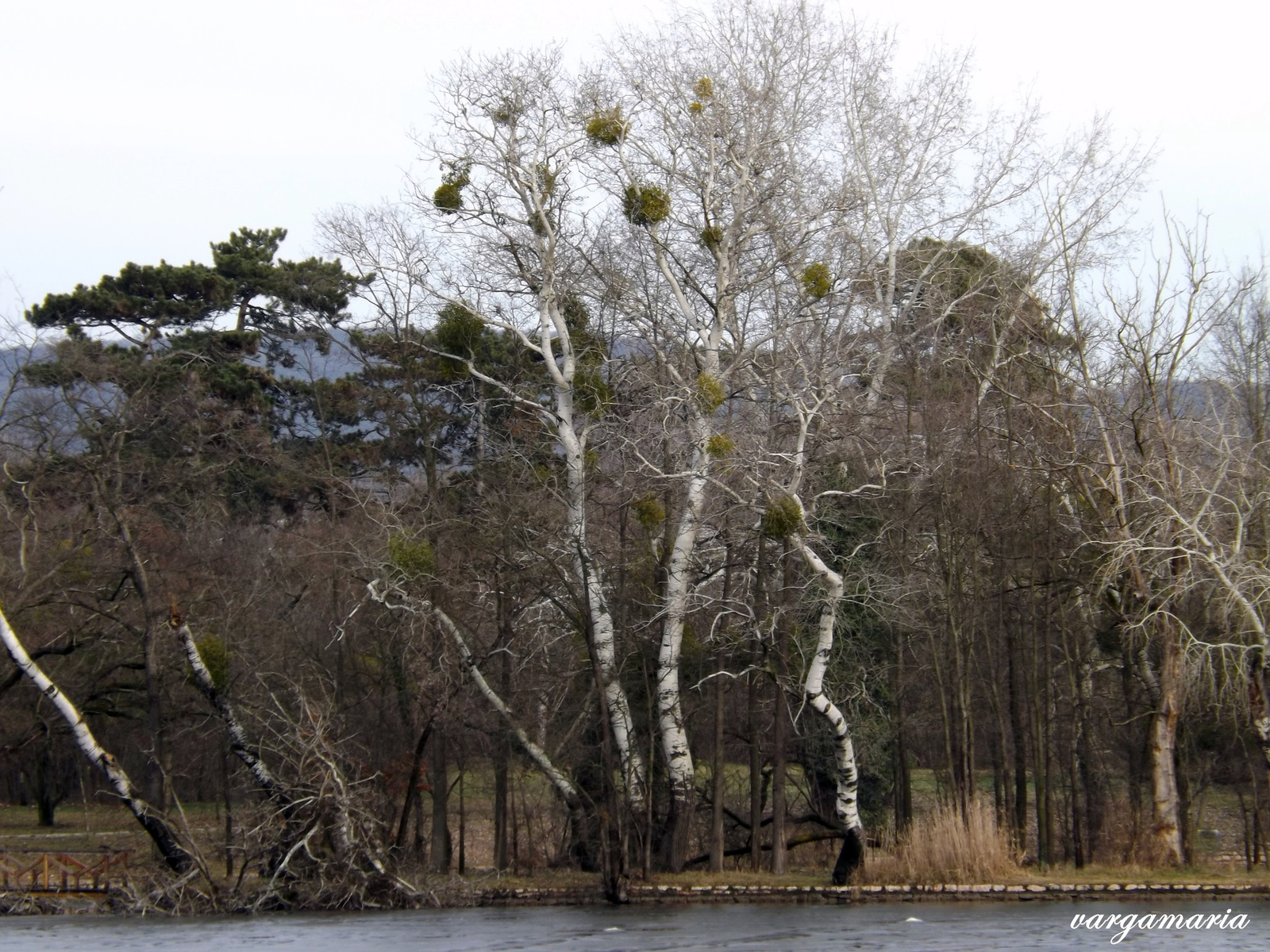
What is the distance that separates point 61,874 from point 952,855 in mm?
14376

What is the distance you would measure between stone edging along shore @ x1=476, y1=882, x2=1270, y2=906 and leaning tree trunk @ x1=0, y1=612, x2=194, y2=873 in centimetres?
496

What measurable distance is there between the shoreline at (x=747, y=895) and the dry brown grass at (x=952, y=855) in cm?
23

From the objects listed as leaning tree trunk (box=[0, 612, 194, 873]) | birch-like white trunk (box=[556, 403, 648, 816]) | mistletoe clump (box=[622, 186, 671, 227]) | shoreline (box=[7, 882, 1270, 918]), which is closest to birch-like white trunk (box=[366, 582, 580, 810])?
birch-like white trunk (box=[556, 403, 648, 816])

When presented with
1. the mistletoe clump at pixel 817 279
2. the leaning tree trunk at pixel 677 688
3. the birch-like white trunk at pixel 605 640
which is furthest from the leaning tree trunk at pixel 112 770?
the mistletoe clump at pixel 817 279

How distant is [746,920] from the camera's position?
693 inches

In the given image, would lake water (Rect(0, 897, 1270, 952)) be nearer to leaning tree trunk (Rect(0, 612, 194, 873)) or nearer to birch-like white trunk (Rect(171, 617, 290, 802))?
leaning tree trunk (Rect(0, 612, 194, 873))

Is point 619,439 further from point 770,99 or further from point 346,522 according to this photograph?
point 346,522

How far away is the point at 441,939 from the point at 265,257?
27298 mm

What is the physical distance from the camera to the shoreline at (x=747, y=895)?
61.0 ft

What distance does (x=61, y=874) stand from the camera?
21016mm

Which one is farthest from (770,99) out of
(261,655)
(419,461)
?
(261,655)

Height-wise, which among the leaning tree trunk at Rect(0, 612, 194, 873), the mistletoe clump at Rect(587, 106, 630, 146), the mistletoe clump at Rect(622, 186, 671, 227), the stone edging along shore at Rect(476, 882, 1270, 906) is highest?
the mistletoe clump at Rect(587, 106, 630, 146)

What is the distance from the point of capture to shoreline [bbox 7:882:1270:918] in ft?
61.0

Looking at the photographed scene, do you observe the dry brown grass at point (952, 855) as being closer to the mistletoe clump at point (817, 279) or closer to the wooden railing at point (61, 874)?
the mistletoe clump at point (817, 279)
